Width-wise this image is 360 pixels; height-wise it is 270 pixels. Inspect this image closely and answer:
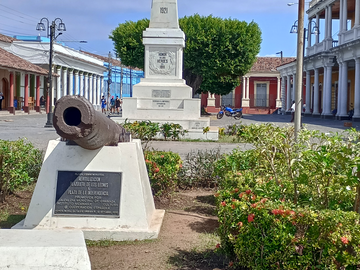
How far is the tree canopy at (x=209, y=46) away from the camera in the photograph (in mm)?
32031

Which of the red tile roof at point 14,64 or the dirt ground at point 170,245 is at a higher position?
the red tile roof at point 14,64

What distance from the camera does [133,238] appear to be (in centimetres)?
437

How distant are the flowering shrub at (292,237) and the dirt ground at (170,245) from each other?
50 centimetres

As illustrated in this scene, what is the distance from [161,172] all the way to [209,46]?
26.8 m

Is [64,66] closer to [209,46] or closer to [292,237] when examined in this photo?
[209,46]

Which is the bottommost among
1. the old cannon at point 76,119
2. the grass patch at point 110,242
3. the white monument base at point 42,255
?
the grass patch at point 110,242

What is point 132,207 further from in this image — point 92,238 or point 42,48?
point 42,48

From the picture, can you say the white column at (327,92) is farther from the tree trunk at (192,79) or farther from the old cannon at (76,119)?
the old cannon at (76,119)

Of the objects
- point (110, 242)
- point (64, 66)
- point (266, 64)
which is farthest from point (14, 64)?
point (266, 64)

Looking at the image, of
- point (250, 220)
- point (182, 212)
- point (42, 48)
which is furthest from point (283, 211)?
point (42, 48)

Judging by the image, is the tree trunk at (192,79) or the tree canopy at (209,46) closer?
the tree canopy at (209,46)

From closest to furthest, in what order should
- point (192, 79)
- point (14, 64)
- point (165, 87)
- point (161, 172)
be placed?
point (161, 172)
point (165, 87)
point (14, 64)
point (192, 79)

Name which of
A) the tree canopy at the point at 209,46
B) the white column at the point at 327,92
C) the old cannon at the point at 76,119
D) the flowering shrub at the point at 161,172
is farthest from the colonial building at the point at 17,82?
the old cannon at the point at 76,119

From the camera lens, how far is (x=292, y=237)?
3.05 m
